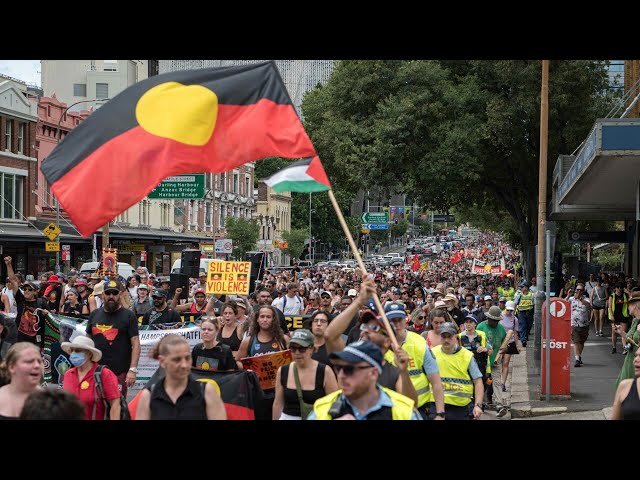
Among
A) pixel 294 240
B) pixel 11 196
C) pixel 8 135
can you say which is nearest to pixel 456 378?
pixel 11 196

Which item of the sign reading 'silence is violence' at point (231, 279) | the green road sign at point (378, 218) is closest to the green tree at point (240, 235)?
the green road sign at point (378, 218)

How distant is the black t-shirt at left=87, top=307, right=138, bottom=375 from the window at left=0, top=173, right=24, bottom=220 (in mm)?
35581

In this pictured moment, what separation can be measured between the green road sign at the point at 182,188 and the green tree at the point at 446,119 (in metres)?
5.79

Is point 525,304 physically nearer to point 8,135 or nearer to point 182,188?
point 182,188

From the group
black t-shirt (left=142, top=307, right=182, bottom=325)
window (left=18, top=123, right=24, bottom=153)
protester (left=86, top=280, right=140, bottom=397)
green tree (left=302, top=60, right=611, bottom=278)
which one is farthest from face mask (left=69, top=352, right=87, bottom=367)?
window (left=18, top=123, right=24, bottom=153)

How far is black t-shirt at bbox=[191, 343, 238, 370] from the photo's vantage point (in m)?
9.09

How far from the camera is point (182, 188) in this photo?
3444 centimetres

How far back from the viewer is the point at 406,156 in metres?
37.1

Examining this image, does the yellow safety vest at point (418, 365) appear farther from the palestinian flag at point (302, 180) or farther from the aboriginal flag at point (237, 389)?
the palestinian flag at point (302, 180)

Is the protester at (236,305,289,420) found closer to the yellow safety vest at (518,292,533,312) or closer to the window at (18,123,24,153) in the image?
the yellow safety vest at (518,292,533,312)

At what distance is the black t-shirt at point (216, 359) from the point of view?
9086 millimetres
